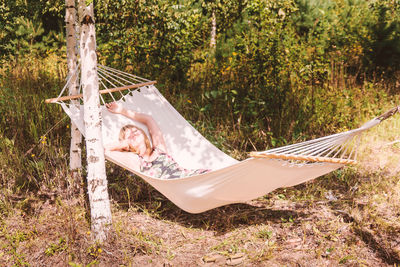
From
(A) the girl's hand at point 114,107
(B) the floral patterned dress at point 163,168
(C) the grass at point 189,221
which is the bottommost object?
(C) the grass at point 189,221

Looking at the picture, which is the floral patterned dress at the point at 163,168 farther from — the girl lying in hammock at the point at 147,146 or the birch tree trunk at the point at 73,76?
the birch tree trunk at the point at 73,76

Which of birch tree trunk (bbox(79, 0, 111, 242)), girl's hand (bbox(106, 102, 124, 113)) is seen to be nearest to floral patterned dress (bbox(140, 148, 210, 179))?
girl's hand (bbox(106, 102, 124, 113))

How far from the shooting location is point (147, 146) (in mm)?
2756

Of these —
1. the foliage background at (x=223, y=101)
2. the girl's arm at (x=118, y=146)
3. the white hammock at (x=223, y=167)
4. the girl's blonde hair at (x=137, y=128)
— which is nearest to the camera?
the white hammock at (x=223, y=167)

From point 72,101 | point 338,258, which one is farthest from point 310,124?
point 72,101

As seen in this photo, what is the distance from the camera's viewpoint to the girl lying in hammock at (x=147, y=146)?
257 cm

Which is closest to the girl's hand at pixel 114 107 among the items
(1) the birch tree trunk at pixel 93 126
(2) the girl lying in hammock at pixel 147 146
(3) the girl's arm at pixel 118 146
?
(2) the girl lying in hammock at pixel 147 146

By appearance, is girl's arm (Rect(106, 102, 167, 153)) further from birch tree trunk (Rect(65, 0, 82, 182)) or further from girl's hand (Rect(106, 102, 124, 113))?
birch tree trunk (Rect(65, 0, 82, 182))

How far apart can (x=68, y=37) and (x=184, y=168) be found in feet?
4.05

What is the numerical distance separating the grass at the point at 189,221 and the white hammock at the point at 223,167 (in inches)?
10.2

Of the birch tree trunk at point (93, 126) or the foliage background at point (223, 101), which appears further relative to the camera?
the foliage background at point (223, 101)

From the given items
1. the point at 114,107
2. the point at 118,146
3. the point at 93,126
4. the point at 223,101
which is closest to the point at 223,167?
the point at 93,126

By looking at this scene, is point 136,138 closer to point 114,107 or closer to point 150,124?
point 150,124

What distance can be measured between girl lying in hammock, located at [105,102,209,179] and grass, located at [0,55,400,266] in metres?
0.18
